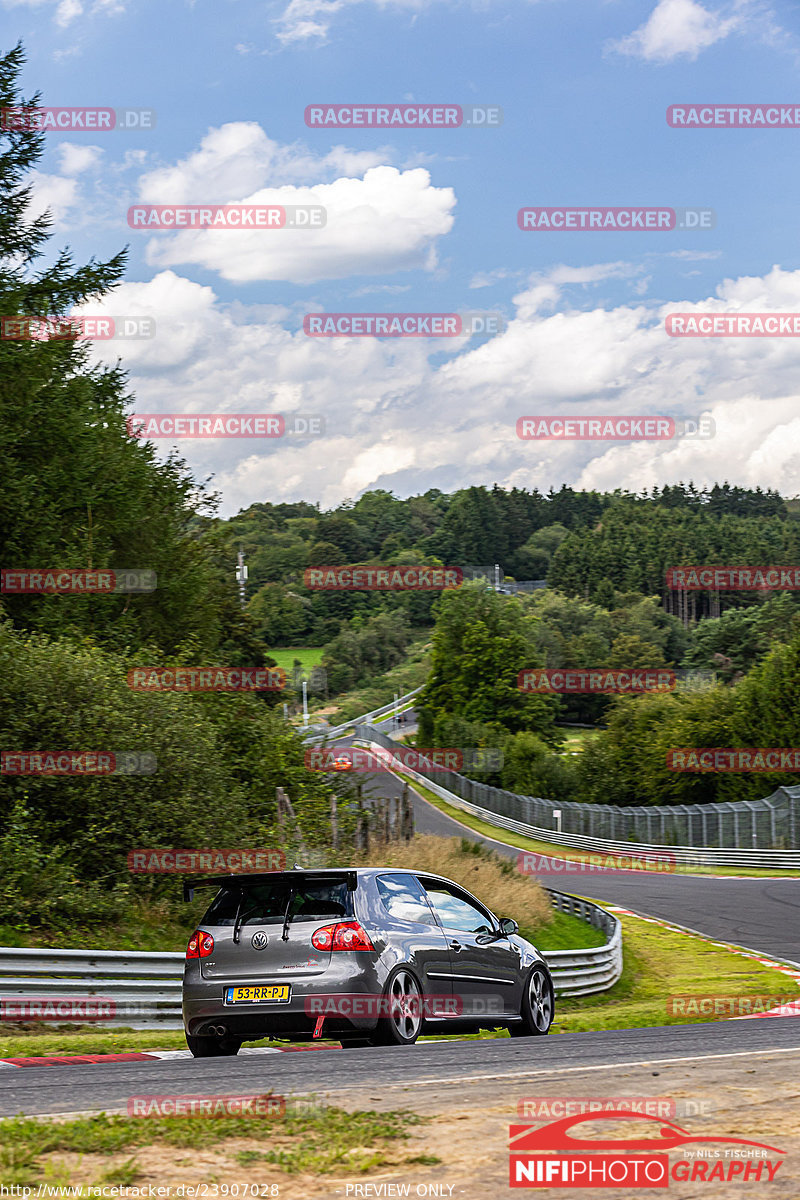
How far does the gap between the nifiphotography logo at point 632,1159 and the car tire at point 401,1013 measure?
3660mm

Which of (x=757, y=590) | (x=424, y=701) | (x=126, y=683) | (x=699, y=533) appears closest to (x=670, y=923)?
(x=126, y=683)

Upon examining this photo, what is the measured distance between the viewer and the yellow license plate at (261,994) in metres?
8.72

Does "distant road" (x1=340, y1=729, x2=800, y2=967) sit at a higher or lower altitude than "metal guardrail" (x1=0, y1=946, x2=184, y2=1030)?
lower

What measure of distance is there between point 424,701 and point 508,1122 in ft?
351

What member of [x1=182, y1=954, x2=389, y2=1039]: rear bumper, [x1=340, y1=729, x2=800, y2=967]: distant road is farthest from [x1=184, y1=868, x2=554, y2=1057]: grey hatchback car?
[x1=340, y1=729, x2=800, y2=967]: distant road

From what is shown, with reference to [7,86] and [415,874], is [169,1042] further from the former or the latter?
[7,86]

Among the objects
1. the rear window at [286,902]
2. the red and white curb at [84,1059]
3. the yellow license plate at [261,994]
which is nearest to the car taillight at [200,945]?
the rear window at [286,902]

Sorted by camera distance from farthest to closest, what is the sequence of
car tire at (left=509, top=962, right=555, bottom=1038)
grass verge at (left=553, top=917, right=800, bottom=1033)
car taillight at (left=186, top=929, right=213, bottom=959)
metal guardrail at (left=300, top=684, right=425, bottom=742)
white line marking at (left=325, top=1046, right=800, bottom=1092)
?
metal guardrail at (left=300, top=684, right=425, bottom=742)
grass verge at (left=553, top=917, right=800, bottom=1033)
car tire at (left=509, top=962, right=555, bottom=1038)
car taillight at (left=186, top=929, right=213, bottom=959)
white line marking at (left=325, top=1046, right=800, bottom=1092)

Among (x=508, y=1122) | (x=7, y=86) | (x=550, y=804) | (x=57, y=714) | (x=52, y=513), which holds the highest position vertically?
(x=7, y=86)

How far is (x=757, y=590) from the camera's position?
160m

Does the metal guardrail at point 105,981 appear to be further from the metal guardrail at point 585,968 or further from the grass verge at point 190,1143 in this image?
the grass verge at point 190,1143

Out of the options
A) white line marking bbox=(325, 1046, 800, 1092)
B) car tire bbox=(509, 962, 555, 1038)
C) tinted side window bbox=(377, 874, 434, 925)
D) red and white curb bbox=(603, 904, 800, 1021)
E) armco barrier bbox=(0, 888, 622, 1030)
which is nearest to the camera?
white line marking bbox=(325, 1046, 800, 1092)

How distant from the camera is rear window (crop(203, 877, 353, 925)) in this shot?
29.2 ft

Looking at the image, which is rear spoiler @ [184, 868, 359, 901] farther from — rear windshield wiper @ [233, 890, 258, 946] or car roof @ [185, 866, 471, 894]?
rear windshield wiper @ [233, 890, 258, 946]
